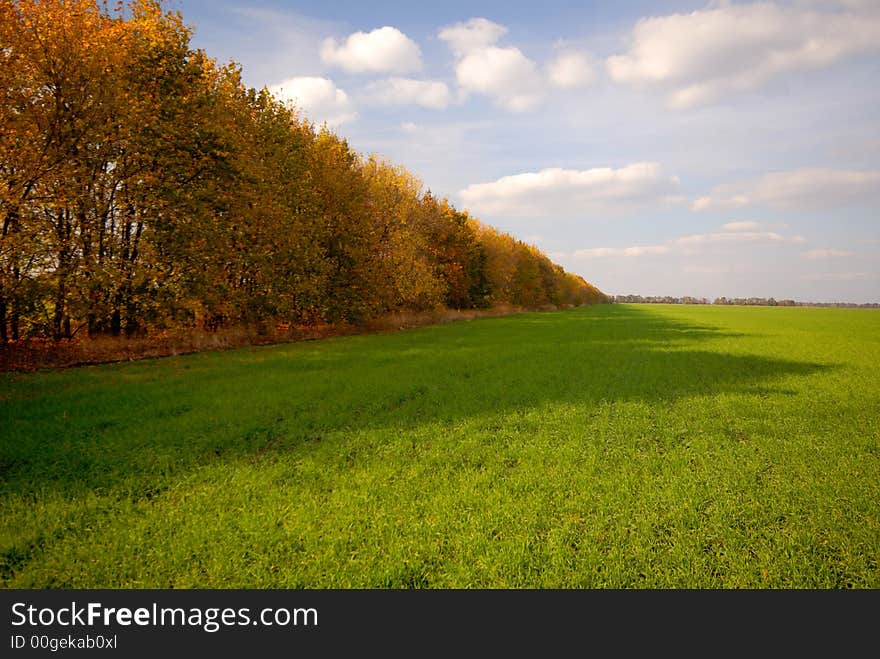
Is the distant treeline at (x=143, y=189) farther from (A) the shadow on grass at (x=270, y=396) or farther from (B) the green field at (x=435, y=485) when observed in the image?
(B) the green field at (x=435, y=485)

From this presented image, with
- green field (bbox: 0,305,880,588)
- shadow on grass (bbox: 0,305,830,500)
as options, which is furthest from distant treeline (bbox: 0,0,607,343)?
green field (bbox: 0,305,880,588)

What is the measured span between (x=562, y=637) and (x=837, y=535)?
4.16 m

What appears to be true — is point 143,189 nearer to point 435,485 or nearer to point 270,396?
point 270,396

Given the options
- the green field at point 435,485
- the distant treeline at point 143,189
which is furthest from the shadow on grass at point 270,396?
the distant treeline at point 143,189

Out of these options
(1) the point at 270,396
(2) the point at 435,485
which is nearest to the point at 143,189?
(1) the point at 270,396

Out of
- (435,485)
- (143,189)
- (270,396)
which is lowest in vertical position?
(435,485)

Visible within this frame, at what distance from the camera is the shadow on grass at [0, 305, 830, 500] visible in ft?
26.2

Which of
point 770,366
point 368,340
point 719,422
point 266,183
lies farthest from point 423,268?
point 719,422

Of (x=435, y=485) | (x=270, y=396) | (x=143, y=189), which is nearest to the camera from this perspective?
(x=435, y=485)

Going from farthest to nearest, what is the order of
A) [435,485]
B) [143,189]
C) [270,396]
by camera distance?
1. [143,189]
2. [270,396]
3. [435,485]

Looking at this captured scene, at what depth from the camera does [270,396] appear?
1295 cm

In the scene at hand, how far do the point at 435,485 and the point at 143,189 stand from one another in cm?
2258

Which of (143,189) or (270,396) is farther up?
(143,189)

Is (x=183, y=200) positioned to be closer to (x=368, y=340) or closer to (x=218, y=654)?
(x=368, y=340)
